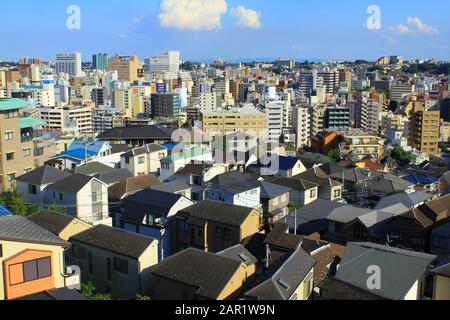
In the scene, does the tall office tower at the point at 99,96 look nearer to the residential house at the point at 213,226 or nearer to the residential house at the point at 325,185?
the residential house at the point at 325,185

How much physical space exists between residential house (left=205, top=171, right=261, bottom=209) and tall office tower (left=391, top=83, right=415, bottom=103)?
4257 cm

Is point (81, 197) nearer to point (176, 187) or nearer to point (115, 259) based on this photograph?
point (176, 187)

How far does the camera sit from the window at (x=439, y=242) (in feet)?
27.4

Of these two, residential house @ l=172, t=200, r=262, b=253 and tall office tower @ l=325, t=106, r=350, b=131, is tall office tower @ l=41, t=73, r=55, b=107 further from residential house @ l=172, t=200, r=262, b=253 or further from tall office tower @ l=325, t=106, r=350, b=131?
residential house @ l=172, t=200, r=262, b=253

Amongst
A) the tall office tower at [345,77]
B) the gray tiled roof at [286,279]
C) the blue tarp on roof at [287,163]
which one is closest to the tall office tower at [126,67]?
the tall office tower at [345,77]

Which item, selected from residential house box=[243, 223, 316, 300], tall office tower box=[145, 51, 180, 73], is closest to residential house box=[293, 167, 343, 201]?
residential house box=[243, 223, 316, 300]

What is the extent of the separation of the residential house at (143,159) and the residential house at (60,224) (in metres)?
6.77

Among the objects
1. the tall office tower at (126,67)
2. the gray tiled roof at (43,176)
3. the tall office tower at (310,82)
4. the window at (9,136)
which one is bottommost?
the gray tiled roof at (43,176)

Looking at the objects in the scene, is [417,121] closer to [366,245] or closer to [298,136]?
[298,136]

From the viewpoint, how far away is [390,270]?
5902 millimetres

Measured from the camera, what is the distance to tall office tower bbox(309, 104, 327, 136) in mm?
31141

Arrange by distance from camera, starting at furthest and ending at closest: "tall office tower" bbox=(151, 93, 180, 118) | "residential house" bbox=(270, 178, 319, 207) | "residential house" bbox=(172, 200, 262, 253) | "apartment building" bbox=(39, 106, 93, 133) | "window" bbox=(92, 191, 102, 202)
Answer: "tall office tower" bbox=(151, 93, 180, 118) → "apartment building" bbox=(39, 106, 93, 133) → "residential house" bbox=(270, 178, 319, 207) → "window" bbox=(92, 191, 102, 202) → "residential house" bbox=(172, 200, 262, 253)

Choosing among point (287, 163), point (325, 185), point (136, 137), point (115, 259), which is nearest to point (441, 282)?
point (115, 259)

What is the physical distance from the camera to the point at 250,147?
19312 millimetres
